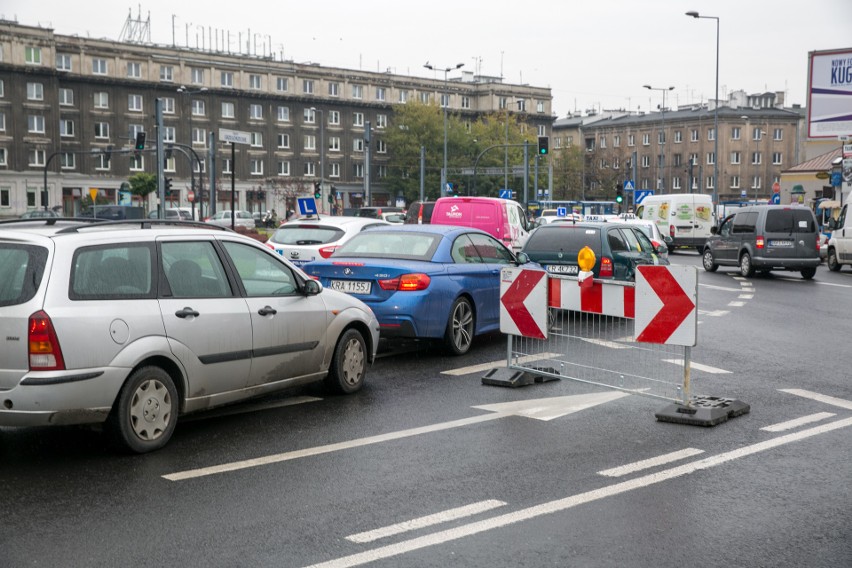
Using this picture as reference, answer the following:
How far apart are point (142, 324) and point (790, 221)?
2273 cm

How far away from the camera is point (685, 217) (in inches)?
1655

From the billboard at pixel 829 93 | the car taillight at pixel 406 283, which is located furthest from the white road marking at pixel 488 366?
the billboard at pixel 829 93

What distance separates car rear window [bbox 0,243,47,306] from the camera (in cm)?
631

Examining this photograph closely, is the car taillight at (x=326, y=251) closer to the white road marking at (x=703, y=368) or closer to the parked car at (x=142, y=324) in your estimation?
the white road marking at (x=703, y=368)

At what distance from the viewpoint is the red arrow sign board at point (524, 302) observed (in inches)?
374

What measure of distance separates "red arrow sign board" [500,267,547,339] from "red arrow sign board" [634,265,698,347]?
3.88 ft

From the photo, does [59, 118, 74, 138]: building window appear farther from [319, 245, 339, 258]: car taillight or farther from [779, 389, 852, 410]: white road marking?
[779, 389, 852, 410]: white road marking

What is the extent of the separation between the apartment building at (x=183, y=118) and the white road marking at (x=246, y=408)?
6721cm

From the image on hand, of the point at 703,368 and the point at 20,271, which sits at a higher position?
the point at 20,271

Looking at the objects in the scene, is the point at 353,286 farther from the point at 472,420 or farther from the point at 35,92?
the point at 35,92

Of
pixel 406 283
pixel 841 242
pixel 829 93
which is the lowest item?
pixel 841 242

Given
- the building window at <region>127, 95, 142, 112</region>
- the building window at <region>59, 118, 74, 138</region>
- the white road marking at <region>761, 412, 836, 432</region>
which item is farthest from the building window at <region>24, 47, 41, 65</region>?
the white road marking at <region>761, 412, 836, 432</region>

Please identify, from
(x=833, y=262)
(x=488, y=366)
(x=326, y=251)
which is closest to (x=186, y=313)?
(x=488, y=366)

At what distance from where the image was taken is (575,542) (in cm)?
503
